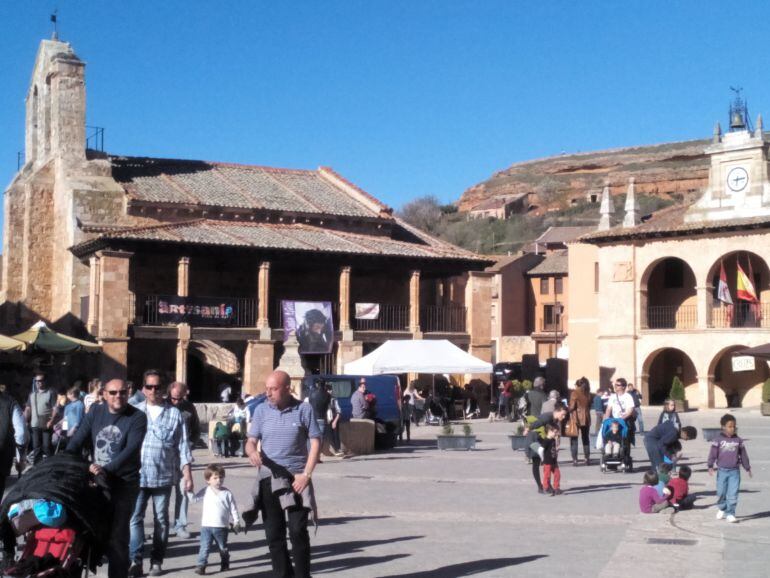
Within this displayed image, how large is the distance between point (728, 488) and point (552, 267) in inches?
2434

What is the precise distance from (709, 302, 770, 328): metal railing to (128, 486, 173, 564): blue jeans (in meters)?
36.8

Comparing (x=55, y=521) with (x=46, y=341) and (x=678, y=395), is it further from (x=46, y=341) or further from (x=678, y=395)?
(x=678, y=395)

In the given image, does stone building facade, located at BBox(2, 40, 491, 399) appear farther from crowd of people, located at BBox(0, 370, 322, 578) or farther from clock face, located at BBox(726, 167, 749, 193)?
crowd of people, located at BBox(0, 370, 322, 578)

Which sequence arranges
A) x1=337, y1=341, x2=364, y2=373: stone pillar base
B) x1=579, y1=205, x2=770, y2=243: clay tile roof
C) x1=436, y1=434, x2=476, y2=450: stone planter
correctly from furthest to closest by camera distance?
1. x1=579, y1=205, x2=770, y2=243: clay tile roof
2. x1=337, y1=341, x2=364, y2=373: stone pillar base
3. x1=436, y1=434, x2=476, y2=450: stone planter

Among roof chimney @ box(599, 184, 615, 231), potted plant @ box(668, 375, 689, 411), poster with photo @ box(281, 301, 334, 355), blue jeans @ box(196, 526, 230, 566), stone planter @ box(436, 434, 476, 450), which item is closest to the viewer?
blue jeans @ box(196, 526, 230, 566)

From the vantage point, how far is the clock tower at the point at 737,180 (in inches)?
1710

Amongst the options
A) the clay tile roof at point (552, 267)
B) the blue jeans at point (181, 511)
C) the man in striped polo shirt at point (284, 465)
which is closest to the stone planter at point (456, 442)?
the blue jeans at point (181, 511)

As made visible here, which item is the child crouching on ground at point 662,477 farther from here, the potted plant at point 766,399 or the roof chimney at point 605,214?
the roof chimney at point 605,214

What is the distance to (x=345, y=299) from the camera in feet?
135

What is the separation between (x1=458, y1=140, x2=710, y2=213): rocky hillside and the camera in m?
114

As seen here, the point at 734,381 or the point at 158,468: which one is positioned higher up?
the point at 734,381

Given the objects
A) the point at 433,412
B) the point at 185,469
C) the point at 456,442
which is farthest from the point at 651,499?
the point at 433,412

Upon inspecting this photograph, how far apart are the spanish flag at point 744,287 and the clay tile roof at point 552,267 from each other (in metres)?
29.7

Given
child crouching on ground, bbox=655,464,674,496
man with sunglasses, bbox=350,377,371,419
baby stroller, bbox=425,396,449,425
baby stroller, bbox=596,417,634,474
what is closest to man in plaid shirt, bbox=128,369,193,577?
child crouching on ground, bbox=655,464,674,496
